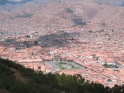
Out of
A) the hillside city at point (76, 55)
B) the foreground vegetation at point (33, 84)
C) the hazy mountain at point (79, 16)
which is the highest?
the hazy mountain at point (79, 16)

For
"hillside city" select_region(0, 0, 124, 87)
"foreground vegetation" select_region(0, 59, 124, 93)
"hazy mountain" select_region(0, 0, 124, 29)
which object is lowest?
"hillside city" select_region(0, 0, 124, 87)

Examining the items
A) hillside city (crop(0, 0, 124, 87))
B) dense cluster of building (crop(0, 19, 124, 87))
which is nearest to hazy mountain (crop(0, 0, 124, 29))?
hillside city (crop(0, 0, 124, 87))

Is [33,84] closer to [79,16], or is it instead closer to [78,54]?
[78,54]

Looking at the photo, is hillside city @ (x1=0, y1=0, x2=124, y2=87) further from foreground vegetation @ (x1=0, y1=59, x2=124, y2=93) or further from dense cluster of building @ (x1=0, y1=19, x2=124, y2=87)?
foreground vegetation @ (x1=0, y1=59, x2=124, y2=93)

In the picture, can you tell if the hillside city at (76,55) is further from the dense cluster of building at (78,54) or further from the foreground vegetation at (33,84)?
the foreground vegetation at (33,84)

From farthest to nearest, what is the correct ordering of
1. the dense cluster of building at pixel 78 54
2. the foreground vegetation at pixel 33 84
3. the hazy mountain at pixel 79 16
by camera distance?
the hazy mountain at pixel 79 16 < the dense cluster of building at pixel 78 54 < the foreground vegetation at pixel 33 84

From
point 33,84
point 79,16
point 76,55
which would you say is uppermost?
point 79,16

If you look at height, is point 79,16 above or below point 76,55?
above

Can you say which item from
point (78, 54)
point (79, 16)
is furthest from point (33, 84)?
point (79, 16)

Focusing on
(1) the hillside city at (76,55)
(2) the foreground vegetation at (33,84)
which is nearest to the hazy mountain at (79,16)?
(1) the hillside city at (76,55)

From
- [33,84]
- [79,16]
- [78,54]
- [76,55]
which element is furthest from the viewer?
[79,16]

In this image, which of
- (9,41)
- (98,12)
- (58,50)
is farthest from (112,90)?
(98,12)

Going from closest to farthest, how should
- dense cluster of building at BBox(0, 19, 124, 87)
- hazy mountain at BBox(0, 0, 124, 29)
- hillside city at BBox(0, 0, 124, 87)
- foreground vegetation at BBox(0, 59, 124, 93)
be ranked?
foreground vegetation at BBox(0, 59, 124, 93)
dense cluster of building at BBox(0, 19, 124, 87)
hillside city at BBox(0, 0, 124, 87)
hazy mountain at BBox(0, 0, 124, 29)
